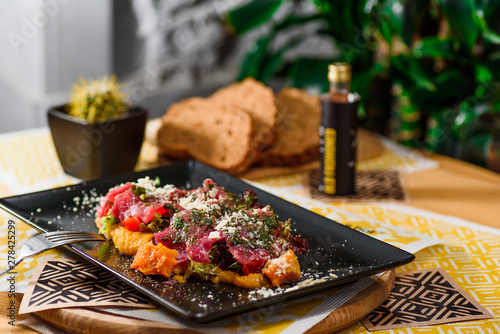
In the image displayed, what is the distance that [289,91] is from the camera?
239 cm

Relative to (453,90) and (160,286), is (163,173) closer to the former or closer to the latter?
(160,286)

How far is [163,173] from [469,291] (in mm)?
908

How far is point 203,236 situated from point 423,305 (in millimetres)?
463

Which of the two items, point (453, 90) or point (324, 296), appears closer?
point (324, 296)

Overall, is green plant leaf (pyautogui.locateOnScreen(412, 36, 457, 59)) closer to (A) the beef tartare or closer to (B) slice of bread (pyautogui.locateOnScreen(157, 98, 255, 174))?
(B) slice of bread (pyautogui.locateOnScreen(157, 98, 255, 174))

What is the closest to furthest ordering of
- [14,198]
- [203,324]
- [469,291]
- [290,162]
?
[203,324] < [469,291] < [14,198] < [290,162]

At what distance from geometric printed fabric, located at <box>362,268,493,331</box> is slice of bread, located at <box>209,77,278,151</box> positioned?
0.87 m

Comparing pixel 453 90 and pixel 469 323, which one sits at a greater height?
pixel 453 90

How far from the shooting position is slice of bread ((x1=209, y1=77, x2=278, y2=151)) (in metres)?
2.12

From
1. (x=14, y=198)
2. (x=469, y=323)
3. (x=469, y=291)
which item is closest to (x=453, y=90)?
(x=469, y=291)

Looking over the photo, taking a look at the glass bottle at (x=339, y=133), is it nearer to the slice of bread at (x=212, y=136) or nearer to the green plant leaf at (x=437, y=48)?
the slice of bread at (x=212, y=136)

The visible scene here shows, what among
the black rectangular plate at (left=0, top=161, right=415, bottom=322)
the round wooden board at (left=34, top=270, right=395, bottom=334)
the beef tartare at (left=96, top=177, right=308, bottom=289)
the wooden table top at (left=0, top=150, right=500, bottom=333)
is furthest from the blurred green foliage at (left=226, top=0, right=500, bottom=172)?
the round wooden board at (left=34, top=270, right=395, bottom=334)

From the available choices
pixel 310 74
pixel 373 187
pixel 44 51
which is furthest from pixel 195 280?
pixel 44 51

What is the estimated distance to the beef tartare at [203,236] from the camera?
1181 millimetres
